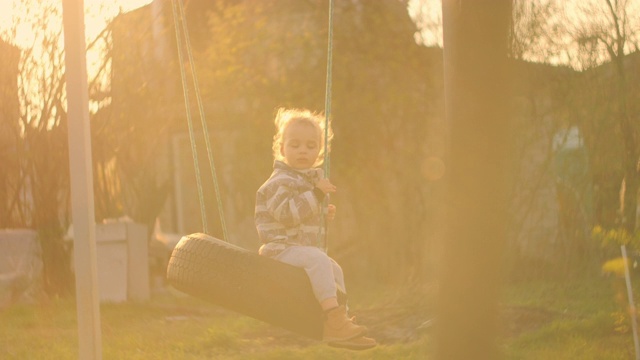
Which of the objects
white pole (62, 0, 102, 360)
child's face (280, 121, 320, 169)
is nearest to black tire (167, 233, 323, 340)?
child's face (280, 121, 320, 169)

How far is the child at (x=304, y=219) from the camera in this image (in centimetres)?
497

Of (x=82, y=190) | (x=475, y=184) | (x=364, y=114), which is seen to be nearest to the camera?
(x=475, y=184)

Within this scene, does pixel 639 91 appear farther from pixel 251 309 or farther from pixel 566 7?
pixel 251 309

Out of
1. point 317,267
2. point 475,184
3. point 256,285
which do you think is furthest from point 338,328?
point 475,184

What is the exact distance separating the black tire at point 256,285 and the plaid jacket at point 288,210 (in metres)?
0.33

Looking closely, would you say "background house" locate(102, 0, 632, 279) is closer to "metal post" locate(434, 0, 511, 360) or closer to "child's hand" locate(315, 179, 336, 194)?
"metal post" locate(434, 0, 511, 360)

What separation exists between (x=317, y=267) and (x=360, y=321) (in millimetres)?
4908

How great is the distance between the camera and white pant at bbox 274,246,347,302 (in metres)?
4.91

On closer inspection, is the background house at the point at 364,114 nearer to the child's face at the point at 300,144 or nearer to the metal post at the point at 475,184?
the metal post at the point at 475,184

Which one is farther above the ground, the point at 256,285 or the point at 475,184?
the point at 475,184

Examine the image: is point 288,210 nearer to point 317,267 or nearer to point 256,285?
point 317,267

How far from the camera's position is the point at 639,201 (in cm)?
1162

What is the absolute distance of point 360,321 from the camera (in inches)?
383

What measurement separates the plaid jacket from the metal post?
770 millimetres
